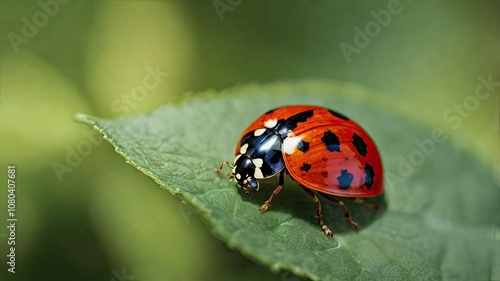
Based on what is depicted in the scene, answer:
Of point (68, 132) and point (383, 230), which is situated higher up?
point (68, 132)

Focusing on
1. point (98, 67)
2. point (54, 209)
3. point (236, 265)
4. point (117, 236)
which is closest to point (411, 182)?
point (236, 265)

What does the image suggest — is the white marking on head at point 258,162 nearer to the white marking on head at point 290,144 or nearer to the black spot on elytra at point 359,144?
the white marking on head at point 290,144

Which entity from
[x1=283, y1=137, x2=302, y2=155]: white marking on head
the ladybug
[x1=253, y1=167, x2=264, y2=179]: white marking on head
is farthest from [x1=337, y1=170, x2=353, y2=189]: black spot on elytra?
[x1=253, y1=167, x2=264, y2=179]: white marking on head

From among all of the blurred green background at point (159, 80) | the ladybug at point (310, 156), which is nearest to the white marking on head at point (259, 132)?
the ladybug at point (310, 156)

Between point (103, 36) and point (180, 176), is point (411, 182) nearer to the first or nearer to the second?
point (180, 176)

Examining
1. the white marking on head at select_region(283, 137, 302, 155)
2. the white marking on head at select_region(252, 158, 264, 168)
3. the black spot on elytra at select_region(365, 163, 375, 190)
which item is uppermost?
the white marking on head at select_region(252, 158, 264, 168)

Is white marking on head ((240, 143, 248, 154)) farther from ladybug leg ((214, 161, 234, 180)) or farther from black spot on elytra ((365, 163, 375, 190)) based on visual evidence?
black spot on elytra ((365, 163, 375, 190))

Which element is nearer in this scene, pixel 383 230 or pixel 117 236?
pixel 383 230
